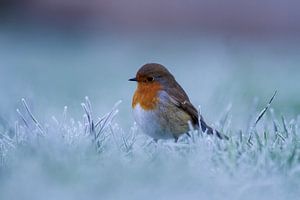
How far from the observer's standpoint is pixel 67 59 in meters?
10.3

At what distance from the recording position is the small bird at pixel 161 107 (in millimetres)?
4507

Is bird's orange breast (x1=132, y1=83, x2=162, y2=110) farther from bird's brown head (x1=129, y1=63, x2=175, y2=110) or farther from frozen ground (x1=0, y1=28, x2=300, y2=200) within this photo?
frozen ground (x1=0, y1=28, x2=300, y2=200)

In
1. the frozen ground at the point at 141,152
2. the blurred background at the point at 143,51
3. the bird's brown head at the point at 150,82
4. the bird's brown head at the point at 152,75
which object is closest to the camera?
the frozen ground at the point at 141,152

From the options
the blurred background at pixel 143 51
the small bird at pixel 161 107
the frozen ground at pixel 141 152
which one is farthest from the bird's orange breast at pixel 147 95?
the blurred background at pixel 143 51

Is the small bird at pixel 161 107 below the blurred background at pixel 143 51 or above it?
above

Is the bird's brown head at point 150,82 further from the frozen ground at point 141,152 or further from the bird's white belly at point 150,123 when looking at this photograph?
the frozen ground at point 141,152

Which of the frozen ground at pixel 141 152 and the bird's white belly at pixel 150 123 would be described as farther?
the bird's white belly at pixel 150 123

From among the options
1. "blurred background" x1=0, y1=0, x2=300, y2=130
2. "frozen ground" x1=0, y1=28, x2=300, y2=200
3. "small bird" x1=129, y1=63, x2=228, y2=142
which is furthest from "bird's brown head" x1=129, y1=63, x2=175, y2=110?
"blurred background" x1=0, y1=0, x2=300, y2=130

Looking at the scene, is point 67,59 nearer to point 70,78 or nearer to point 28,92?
point 70,78

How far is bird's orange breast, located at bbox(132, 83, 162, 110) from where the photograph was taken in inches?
180

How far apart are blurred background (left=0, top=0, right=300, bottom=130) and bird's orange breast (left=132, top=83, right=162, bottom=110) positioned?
1013mm

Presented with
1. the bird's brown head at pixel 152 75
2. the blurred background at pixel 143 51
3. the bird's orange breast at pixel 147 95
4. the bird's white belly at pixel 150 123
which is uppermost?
the bird's brown head at pixel 152 75

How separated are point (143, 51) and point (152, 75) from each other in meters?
6.18

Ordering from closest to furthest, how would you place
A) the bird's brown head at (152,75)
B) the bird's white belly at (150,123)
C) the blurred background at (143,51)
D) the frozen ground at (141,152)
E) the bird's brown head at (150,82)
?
the frozen ground at (141,152) < the bird's white belly at (150,123) < the bird's brown head at (150,82) < the bird's brown head at (152,75) < the blurred background at (143,51)
